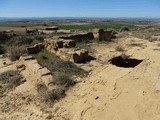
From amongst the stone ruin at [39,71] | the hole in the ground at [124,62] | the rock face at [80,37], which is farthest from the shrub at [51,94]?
the rock face at [80,37]

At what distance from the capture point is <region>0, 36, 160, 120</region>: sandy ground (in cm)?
746

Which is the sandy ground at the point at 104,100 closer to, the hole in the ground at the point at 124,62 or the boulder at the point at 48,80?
the boulder at the point at 48,80

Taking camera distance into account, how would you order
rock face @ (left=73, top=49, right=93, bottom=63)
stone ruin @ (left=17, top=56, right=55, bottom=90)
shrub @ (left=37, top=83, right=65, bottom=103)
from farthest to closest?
rock face @ (left=73, top=49, right=93, bottom=63) → stone ruin @ (left=17, top=56, right=55, bottom=90) → shrub @ (left=37, top=83, right=65, bottom=103)

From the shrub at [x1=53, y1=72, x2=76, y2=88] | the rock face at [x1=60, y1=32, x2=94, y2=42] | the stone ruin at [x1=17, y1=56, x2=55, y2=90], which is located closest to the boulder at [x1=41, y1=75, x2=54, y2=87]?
the stone ruin at [x1=17, y1=56, x2=55, y2=90]

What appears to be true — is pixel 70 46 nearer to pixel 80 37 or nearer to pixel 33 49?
pixel 33 49

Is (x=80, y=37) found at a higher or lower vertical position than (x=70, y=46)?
lower

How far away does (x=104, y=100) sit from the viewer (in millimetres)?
8367

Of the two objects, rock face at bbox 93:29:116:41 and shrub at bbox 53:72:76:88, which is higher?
shrub at bbox 53:72:76:88

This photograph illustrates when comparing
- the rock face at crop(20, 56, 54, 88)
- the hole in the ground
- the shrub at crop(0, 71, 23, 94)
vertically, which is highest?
the rock face at crop(20, 56, 54, 88)

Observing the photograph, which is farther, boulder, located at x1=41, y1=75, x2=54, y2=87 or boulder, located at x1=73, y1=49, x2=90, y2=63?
boulder, located at x1=73, y1=49, x2=90, y2=63

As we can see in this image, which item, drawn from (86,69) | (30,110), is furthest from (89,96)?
(86,69)

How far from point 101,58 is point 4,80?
5901mm

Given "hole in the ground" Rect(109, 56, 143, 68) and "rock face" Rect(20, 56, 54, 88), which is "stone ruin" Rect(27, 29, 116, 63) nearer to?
"hole in the ground" Rect(109, 56, 143, 68)

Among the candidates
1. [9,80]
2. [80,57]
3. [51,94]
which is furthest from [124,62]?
[51,94]
